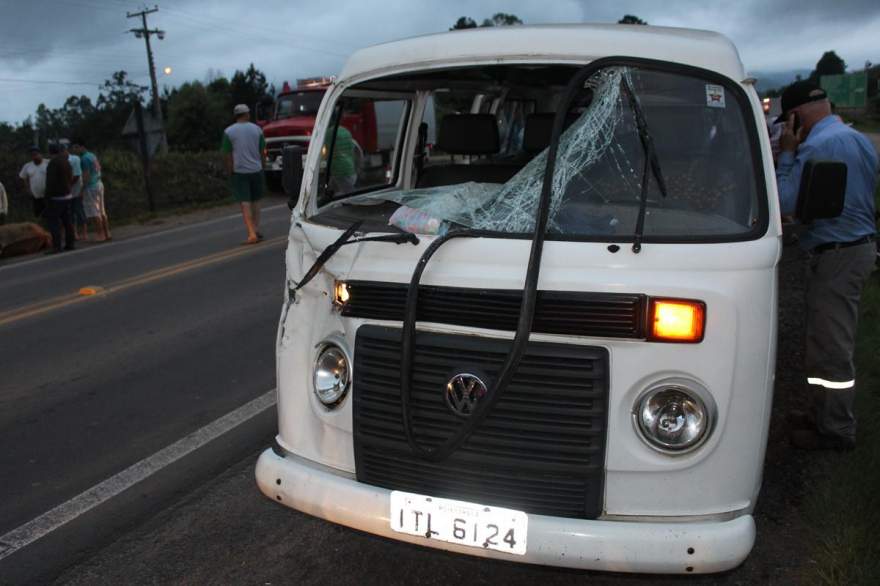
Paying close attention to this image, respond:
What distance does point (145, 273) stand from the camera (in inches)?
444

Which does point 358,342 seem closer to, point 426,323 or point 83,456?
point 426,323

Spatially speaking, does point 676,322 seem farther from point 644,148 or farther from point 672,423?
point 644,148

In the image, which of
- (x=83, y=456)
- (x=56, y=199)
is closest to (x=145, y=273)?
(x=56, y=199)

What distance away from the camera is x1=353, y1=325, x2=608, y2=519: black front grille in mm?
2936

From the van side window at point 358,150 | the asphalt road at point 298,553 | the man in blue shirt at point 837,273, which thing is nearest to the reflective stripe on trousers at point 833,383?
the man in blue shirt at point 837,273

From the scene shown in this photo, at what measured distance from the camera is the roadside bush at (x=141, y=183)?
731 inches

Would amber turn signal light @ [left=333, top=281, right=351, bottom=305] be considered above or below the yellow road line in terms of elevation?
above

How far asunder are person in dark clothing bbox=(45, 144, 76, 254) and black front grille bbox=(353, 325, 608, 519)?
13264 millimetres

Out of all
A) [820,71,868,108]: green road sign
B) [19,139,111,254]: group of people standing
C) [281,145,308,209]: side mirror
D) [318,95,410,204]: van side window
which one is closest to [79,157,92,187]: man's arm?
[19,139,111,254]: group of people standing

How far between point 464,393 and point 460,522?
455 millimetres

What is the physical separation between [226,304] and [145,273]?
285cm

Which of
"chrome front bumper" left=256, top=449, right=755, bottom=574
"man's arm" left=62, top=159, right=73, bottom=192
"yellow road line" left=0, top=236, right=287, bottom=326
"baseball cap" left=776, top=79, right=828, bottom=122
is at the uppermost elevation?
"baseball cap" left=776, top=79, right=828, bottom=122

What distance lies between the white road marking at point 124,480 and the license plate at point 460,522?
6.77 feet

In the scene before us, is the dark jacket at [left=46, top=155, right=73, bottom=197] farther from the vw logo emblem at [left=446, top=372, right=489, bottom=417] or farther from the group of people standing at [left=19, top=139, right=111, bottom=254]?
the vw logo emblem at [left=446, top=372, right=489, bottom=417]
